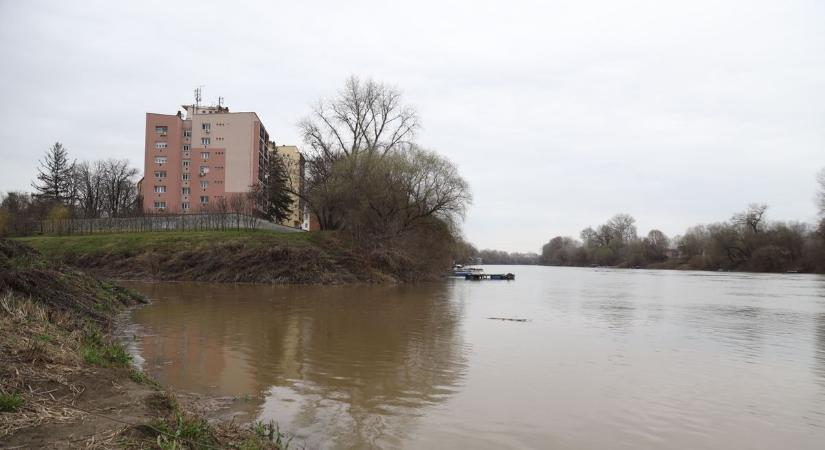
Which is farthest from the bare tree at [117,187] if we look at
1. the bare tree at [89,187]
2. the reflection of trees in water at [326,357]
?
the reflection of trees in water at [326,357]

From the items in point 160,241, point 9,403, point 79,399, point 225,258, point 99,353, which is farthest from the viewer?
point 160,241

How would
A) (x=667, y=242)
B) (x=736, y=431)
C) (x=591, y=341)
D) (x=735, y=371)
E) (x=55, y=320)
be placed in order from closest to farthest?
(x=736, y=431) < (x=55, y=320) < (x=735, y=371) < (x=591, y=341) < (x=667, y=242)

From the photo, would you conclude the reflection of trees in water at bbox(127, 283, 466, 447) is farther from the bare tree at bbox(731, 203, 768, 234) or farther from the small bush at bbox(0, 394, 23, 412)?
the bare tree at bbox(731, 203, 768, 234)

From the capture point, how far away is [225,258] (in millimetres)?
37375

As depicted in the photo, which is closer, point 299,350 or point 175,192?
point 299,350

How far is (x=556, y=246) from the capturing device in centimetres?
17612

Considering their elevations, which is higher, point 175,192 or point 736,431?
point 175,192

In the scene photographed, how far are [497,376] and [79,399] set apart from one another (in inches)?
270

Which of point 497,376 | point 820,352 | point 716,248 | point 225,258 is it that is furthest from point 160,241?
point 716,248

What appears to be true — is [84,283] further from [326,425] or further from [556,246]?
[556,246]

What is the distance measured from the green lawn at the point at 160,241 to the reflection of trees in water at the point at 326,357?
18515 millimetres

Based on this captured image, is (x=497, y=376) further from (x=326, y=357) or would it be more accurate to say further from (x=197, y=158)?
(x=197, y=158)

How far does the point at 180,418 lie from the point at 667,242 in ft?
504

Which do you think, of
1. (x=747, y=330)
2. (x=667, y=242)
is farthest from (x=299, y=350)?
(x=667, y=242)
